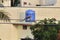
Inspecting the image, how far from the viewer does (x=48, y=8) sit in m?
13.0

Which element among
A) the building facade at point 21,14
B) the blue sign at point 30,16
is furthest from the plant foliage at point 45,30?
the building facade at point 21,14

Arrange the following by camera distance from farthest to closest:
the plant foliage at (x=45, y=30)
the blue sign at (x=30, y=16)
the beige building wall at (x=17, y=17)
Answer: the beige building wall at (x=17, y=17) < the blue sign at (x=30, y=16) < the plant foliage at (x=45, y=30)

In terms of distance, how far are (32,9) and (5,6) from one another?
104cm

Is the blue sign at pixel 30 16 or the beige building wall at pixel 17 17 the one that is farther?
the beige building wall at pixel 17 17

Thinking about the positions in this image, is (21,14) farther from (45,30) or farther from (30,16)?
(45,30)

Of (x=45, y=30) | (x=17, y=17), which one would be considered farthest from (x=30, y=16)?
(x=45, y=30)

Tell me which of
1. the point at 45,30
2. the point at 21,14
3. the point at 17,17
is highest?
the point at 45,30

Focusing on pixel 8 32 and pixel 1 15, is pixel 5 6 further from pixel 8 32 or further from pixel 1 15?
pixel 1 15

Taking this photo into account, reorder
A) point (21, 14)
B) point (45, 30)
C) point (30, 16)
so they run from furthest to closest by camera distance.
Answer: point (21, 14) → point (30, 16) → point (45, 30)

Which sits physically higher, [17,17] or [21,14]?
[21,14]

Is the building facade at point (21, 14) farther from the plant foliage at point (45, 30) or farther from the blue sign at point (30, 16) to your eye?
the plant foliage at point (45, 30)

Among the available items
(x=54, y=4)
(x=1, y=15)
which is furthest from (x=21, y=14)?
(x=1, y=15)

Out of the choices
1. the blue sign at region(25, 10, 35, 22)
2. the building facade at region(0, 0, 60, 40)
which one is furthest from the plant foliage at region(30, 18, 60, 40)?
the building facade at region(0, 0, 60, 40)

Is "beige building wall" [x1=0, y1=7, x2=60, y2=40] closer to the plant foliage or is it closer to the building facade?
the building facade
